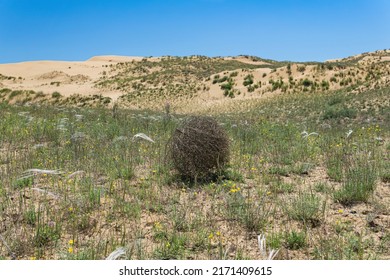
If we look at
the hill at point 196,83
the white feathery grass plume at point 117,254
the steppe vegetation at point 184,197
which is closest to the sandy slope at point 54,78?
the hill at point 196,83

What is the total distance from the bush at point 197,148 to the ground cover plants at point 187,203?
0.62 ft

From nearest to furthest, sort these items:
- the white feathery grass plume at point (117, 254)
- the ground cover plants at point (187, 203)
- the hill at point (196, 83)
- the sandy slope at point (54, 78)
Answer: the white feathery grass plume at point (117, 254), the ground cover plants at point (187, 203), the hill at point (196, 83), the sandy slope at point (54, 78)

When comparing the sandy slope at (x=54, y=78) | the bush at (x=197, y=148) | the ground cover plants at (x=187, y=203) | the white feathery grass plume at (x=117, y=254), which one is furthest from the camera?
the sandy slope at (x=54, y=78)

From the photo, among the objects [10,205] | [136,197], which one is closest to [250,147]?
[136,197]

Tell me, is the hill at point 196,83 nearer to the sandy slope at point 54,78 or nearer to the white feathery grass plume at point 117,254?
the sandy slope at point 54,78

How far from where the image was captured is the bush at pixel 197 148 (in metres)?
5.60

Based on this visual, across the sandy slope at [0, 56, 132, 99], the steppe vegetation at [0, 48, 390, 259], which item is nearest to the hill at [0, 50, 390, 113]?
the sandy slope at [0, 56, 132, 99]

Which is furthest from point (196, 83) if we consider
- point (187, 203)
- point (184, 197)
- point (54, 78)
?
point (187, 203)

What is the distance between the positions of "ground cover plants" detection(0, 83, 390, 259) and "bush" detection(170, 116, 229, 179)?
0.19m

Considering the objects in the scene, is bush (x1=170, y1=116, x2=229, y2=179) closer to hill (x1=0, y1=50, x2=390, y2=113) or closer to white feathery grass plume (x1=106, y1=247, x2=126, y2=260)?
white feathery grass plume (x1=106, y1=247, x2=126, y2=260)

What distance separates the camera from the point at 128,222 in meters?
4.16

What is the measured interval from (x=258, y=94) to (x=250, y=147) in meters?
18.1

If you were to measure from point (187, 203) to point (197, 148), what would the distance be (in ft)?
3.52

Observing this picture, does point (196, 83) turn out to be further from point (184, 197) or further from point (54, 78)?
point (184, 197)
